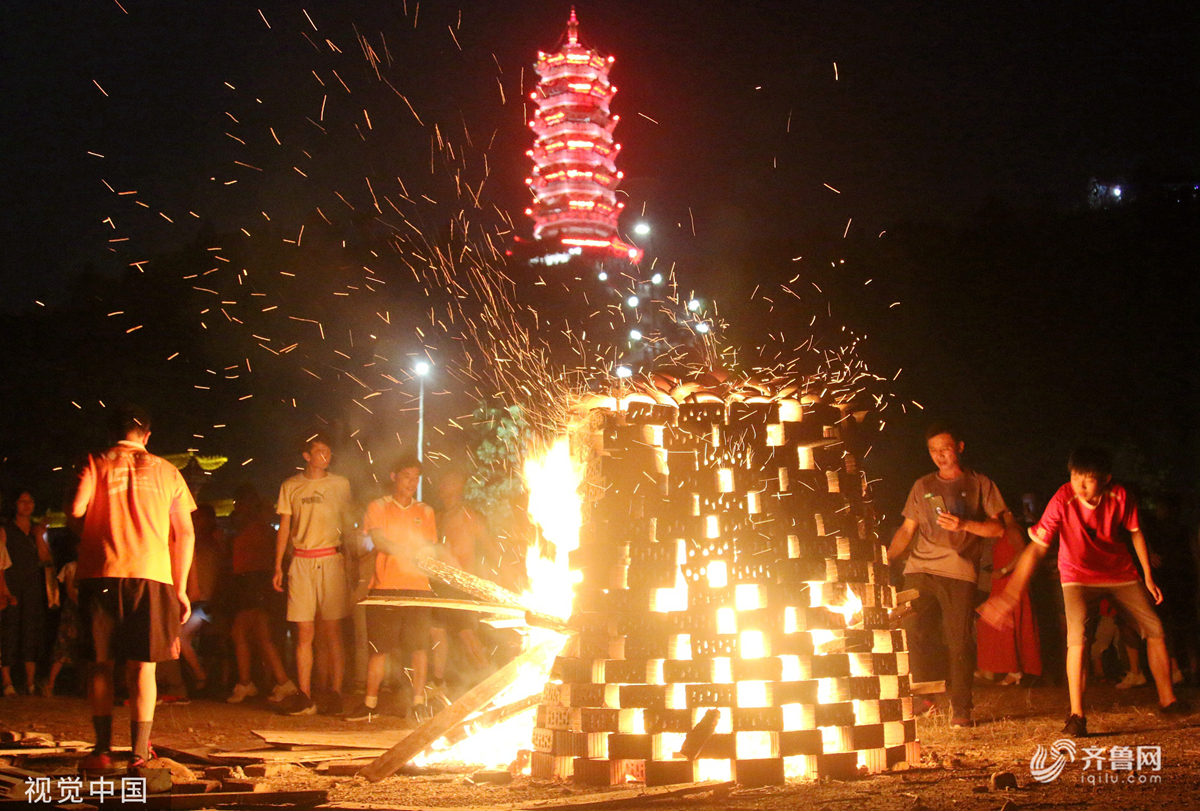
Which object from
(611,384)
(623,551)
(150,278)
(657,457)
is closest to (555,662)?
(623,551)

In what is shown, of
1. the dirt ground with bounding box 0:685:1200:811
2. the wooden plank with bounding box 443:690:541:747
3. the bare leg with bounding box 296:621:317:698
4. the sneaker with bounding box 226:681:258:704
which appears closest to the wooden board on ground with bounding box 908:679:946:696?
the dirt ground with bounding box 0:685:1200:811

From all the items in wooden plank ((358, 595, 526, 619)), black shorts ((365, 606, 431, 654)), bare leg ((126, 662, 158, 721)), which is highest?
wooden plank ((358, 595, 526, 619))

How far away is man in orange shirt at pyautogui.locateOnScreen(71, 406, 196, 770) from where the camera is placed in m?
5.16

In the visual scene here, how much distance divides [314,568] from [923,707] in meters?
4.60

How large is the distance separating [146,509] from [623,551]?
8.32 feet

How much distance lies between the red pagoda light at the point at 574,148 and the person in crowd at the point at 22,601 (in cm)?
9468

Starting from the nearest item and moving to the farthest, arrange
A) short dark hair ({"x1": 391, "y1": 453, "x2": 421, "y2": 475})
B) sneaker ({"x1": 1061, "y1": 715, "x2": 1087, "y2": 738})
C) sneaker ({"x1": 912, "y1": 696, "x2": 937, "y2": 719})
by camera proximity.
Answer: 1. sneaker ({"x1": 1061, "y1": 715, "x2": 1087, "y2": 738})
2. sneaker ({"x1": 912, "y1": 696, "x2": 937, "y2": 719})
3. short dark hair ({"x1": 391, "y1": 453, "x2": 421, "y2": 475})

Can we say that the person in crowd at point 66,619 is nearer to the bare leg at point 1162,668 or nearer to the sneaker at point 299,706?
the sneaker at point 299,706

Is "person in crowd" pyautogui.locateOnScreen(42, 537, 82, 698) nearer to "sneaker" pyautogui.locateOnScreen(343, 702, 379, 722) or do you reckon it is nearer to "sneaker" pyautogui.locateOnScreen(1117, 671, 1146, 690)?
"sneaker" pyautogui.locateOnScreen(343, 702, 379, 722)

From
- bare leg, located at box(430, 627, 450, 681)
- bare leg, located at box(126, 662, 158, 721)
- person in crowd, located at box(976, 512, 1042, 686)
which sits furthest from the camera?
person in crowd, located at box(976, 512, 1042, 686)

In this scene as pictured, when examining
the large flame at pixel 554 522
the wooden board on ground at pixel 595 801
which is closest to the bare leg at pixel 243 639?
the large flame at pixel 554 522

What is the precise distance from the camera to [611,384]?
5453 mm

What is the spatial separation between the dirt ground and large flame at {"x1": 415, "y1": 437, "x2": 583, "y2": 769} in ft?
1.39

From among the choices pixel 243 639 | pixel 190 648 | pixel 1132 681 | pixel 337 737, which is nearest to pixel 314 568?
pixel 243 639
